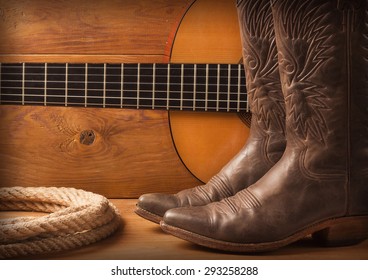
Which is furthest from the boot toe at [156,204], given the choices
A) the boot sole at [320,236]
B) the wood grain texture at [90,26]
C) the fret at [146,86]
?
the wood grain texture at [90,26]

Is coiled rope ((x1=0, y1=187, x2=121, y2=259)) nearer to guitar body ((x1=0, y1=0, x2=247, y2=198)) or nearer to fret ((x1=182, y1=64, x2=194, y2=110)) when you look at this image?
guitar body ((x1=0, y1=0, x2=247, y2=198))

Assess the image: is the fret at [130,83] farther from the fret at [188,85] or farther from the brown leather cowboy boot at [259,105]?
the brown leather cowboy boot at [259,105]

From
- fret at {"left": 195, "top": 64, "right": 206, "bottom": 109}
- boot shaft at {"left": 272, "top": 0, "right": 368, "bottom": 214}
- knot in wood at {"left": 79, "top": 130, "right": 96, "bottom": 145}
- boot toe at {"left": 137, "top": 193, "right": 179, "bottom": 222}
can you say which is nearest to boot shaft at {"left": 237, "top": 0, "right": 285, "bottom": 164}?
boot shaft at {"left": 272, "top": 0, "right": 368, "bottom": 214}

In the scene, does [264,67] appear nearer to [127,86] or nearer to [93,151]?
[127,86]

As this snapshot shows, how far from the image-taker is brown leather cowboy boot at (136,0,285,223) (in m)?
1.14

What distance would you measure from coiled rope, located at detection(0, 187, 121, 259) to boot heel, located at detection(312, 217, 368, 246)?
0.44 metres

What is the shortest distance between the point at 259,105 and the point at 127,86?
0.49m

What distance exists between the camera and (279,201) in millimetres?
977

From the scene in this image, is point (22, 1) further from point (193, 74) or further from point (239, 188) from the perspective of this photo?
point (239, 188)

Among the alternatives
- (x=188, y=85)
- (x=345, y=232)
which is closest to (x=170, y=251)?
(x=345, y=232)

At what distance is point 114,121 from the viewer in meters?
1.57

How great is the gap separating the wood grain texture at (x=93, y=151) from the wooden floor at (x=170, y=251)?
0.44 metres

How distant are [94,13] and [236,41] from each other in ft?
1.35

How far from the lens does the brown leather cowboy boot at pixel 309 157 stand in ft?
3.05
